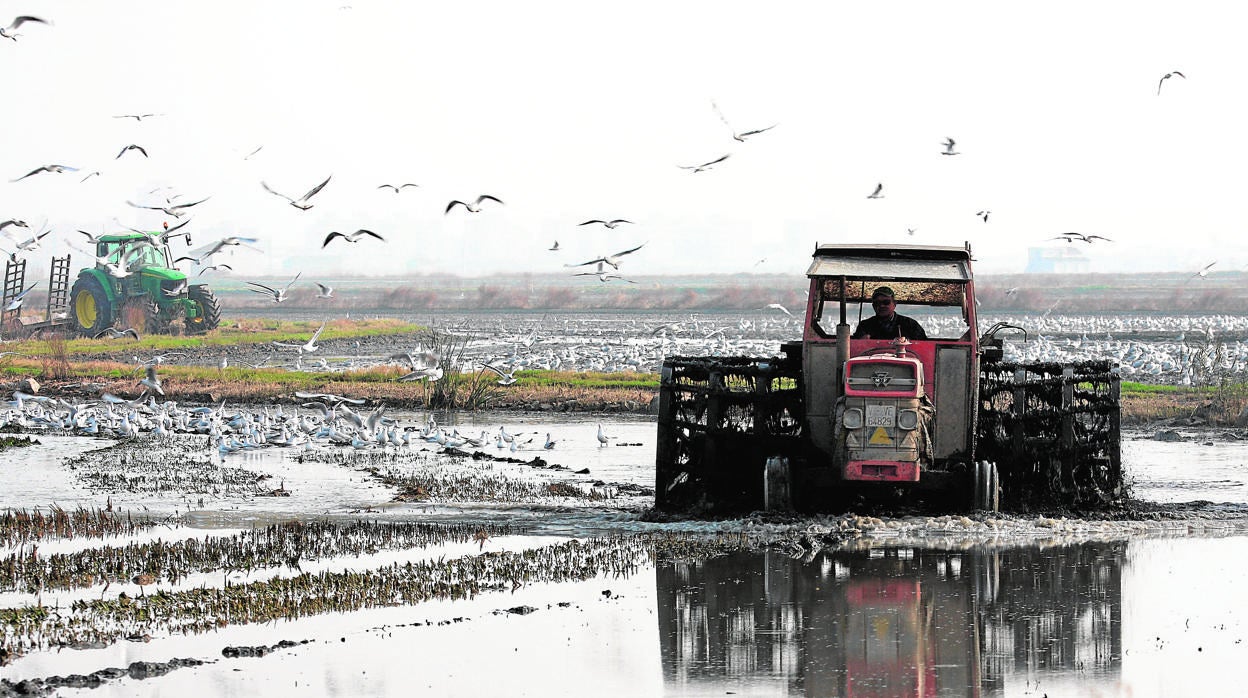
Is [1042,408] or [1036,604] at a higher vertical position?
[1042,408]

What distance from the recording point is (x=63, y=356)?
37.9 m

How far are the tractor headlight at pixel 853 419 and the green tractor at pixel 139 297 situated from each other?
3938 cm

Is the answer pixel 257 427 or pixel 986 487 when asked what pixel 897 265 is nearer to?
pixel 986 487

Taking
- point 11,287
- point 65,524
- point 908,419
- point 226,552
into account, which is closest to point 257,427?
point 65,524

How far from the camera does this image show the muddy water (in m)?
8.30

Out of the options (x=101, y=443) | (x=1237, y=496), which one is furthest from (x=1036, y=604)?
(x=101, y=443)

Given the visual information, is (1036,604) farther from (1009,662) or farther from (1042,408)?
(1042,408)

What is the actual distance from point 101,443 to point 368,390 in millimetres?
9327

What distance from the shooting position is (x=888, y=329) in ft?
44.7

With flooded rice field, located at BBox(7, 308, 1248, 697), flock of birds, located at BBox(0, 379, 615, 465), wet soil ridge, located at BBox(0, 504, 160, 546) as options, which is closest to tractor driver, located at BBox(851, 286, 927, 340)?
flooded rice field, located at BBox(7, 308, 1248, 697)

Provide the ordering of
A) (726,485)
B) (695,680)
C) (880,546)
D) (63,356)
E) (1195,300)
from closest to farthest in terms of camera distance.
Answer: (695,680) → (880,546) → (726,485) → (63,356) → (1195,300)

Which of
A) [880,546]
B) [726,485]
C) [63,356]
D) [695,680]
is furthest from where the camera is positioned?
[63,356]

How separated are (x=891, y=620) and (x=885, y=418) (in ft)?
10.2

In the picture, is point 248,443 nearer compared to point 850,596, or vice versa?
point 850,596
